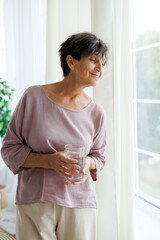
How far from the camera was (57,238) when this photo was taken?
124 cm

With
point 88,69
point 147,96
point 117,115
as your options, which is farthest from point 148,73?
point 88,69

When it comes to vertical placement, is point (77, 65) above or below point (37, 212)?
above

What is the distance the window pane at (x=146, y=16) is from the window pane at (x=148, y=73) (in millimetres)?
110

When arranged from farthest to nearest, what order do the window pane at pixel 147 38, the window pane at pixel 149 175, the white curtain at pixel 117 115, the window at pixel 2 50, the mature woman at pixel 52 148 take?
the window at pixel 2 50 < the window pane at pixel 149 175 < the window pane at pixel 147 38 < the white curtain at pixel 117 115 < the mature woman at pixel 52 148

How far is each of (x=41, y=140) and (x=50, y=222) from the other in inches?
14.4

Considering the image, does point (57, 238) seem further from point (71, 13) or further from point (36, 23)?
point (36, 23)

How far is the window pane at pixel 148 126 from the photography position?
2.01 meters

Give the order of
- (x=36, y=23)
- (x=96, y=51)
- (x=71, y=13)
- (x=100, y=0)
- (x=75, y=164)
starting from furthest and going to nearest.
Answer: (x=36, y=23) < (x=71, y=13) < (x=100, y=0) < (x=96, y=51) < (x=75, y=164)

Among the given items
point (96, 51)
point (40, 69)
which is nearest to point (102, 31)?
point (96, 51)

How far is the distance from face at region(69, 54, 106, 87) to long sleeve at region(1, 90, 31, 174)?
0.87 feet

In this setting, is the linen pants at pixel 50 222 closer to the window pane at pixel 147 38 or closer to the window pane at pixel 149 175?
the window pane at pixel 149 175

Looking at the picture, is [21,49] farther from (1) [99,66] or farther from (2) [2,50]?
(1) [99,66]

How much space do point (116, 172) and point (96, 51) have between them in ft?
2.52

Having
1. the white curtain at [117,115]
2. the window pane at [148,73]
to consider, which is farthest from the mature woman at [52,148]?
the window pane at [148,73]
